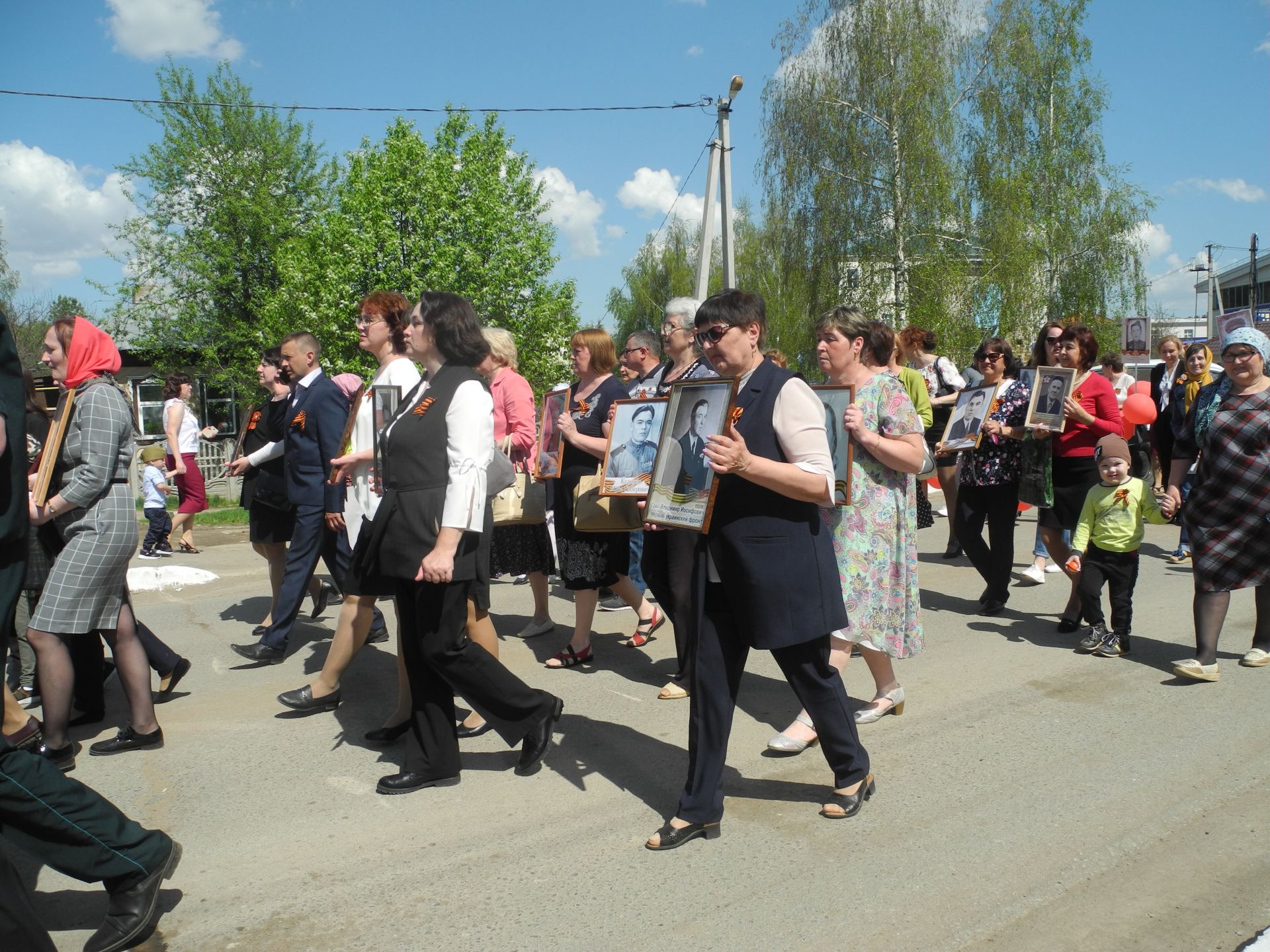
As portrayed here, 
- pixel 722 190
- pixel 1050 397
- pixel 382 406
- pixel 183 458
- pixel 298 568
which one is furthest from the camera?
pixel 722 190

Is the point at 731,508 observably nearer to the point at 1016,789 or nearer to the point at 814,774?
the point at 814,774

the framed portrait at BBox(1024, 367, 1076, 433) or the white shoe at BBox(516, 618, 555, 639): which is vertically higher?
the framed portrait at BBox(1024, 367, 1076, 433)

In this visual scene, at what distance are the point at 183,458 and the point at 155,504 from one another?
0.79m

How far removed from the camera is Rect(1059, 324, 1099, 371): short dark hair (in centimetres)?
696

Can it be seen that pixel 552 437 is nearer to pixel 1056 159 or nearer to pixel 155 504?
pixel 155 504

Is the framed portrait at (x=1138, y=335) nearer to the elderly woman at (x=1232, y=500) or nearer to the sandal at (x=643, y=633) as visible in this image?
the elderly woman at (x=1232, y=500)

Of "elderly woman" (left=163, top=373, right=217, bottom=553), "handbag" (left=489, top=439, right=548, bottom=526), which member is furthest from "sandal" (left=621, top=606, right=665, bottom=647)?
"elderly woman" (left=163, top=373, right=217, bottom=553)

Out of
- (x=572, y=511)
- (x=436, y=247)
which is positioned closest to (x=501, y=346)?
(x=572, y=511)

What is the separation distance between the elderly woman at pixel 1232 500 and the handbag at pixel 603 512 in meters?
3.08

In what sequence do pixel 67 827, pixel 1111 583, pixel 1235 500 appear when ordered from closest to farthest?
pixel 67 827
pixel 1235 500
pixel 1111 583

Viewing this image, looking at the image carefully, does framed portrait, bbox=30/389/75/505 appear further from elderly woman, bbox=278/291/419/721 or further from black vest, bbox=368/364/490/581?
black vest, bbox=368/364/490/581

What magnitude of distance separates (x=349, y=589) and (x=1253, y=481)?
15.5 feet

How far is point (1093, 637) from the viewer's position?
6199 mm

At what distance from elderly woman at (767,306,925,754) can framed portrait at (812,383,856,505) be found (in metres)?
0.12
